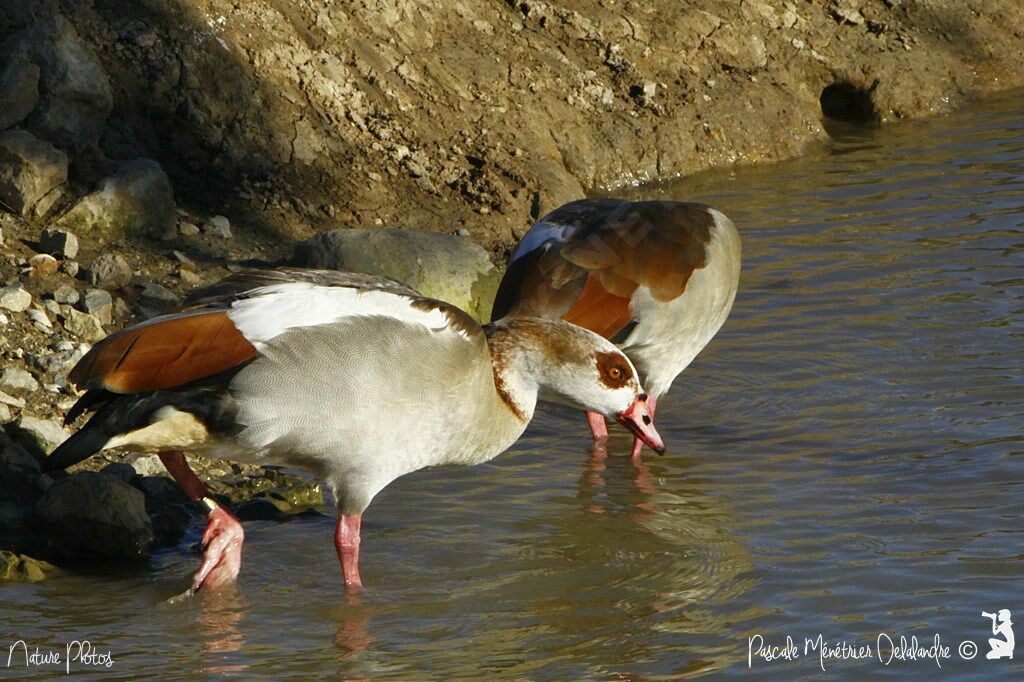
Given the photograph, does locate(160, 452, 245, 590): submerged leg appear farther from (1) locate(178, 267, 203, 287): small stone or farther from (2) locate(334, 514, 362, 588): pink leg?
(1) locate(178, 267, 203, 287): small stone

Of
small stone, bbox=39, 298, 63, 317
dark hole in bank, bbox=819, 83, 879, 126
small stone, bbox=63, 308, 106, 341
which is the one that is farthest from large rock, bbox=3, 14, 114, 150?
→ dark hole in bank, bbox=819, 83, 879, 126

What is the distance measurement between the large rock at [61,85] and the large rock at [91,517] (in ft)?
10.3

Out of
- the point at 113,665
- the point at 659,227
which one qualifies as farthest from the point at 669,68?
the point at 113,665

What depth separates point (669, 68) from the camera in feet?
40.6

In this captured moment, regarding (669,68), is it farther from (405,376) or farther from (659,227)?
(405,376)

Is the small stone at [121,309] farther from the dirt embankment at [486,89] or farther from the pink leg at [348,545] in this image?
the pink leg at [348,545]

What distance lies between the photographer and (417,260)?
8.31 m

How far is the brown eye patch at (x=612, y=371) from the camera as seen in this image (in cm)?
596

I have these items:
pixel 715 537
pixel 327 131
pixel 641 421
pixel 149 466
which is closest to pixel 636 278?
pixel 641 421

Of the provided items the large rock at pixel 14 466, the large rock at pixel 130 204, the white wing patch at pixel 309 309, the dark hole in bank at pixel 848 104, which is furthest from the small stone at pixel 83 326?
the dark hole in bank at pixel 848 104

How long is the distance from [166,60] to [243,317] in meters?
4.74

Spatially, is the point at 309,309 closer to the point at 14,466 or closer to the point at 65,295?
the point at 14,466

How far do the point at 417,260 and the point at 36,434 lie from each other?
2735mm

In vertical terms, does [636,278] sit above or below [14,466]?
above
